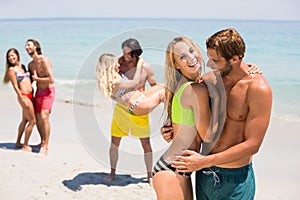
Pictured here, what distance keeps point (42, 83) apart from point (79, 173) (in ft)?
4.04

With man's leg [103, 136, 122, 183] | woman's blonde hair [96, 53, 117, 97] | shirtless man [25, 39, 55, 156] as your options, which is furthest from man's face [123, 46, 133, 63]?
shirtless man [25, 39, 55, 156]

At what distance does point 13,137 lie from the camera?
6.72 m

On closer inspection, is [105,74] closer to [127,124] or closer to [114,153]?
[127,124]

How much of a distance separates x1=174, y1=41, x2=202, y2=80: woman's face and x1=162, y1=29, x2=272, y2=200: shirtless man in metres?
0.07

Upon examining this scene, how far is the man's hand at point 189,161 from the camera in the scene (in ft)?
7.86

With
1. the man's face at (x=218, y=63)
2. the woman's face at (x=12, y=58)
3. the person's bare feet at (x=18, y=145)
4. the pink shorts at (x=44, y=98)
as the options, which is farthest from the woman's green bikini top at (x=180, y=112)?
the person's bare feet at (x=18, y=145)

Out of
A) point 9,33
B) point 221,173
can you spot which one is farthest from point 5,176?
Result: point 9,33

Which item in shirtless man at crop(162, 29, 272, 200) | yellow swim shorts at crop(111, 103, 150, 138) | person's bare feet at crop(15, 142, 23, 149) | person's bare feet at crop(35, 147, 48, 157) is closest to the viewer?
shirtless man at crop(162, 29, 272, 200)

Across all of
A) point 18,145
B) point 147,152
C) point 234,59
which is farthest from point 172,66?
point 18,145

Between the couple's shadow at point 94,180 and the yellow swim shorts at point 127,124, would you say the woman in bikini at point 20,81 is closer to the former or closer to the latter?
the couple's shadow at point 94,180

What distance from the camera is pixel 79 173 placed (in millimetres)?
5117

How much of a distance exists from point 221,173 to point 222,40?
735 millimetres

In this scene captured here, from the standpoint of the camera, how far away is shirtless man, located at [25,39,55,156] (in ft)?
18.1

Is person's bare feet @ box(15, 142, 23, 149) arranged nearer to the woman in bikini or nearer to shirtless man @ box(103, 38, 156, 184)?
the woman in bikini
